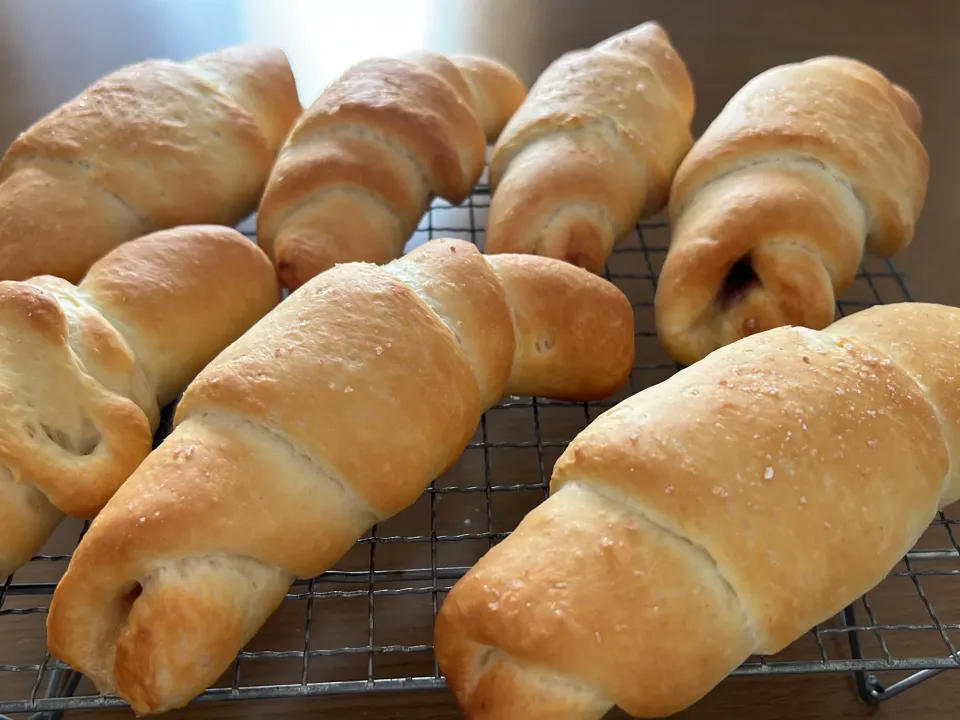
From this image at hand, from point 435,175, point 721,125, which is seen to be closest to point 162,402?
point 435,175

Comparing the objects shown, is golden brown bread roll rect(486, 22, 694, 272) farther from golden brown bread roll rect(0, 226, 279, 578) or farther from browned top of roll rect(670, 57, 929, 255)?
golden brown bread roll rect(0, 226, 279, 578)

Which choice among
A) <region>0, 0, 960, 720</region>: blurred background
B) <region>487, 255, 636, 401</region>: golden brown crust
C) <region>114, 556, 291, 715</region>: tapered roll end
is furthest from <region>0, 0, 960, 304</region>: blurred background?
<region>114, 556, 291, 715</region>: tapered roll end

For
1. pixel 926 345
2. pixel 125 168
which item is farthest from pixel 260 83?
pixel 926 345

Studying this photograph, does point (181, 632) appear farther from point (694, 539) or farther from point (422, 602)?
point (694, 539)

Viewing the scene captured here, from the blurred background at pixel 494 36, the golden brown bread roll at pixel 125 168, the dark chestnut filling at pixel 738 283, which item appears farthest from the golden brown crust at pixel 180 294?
the blurred background at pixel 494 36

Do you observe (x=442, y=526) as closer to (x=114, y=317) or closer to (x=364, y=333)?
(x=364, y=333)

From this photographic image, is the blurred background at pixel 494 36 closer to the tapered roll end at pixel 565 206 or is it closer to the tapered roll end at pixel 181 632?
the tapered roll end at pixel 565 206
